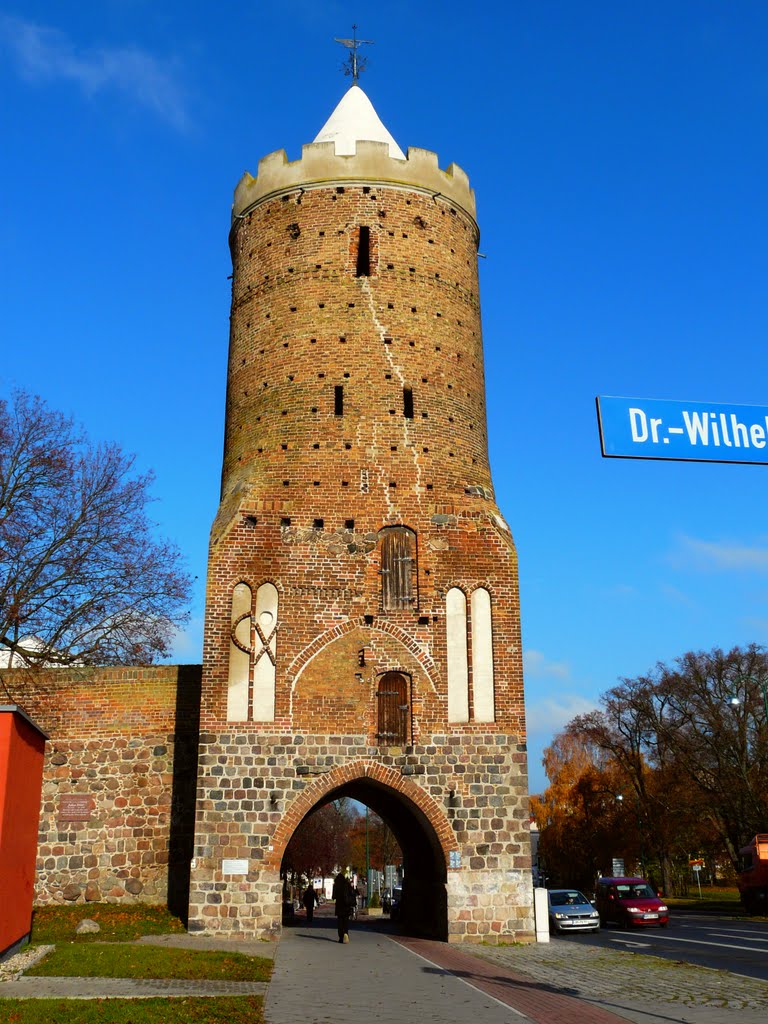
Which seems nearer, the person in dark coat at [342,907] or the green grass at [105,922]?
the green grass at [105,922]

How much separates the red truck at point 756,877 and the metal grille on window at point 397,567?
1652cm

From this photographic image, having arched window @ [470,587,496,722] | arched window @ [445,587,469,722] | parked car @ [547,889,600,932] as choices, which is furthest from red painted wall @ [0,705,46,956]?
parked car @ [547,889,600,932]

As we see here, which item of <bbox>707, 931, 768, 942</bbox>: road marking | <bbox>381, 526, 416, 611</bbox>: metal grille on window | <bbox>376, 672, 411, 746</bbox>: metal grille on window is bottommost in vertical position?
<bbox>707, 931, 768, 942</bbox>: road marking

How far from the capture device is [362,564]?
18812mm

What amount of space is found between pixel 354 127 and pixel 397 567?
11.6 metres

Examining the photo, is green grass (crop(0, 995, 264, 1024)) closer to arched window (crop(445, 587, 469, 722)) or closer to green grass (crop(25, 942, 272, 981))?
green grass (crop(25, 942, 272, 981))

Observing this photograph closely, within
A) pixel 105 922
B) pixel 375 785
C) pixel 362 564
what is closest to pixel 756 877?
pixel 375 785

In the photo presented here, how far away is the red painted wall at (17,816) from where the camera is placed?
12.2 m

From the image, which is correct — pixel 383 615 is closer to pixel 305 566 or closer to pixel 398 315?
pixel 305 566

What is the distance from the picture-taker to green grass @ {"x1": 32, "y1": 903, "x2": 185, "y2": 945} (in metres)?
15.5

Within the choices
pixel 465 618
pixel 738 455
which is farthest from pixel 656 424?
pixel 465 618

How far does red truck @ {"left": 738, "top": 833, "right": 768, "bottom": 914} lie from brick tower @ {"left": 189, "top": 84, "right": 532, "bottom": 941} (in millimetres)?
12558

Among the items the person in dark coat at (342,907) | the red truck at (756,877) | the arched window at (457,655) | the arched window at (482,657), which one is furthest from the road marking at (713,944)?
the red truck at (756,877)

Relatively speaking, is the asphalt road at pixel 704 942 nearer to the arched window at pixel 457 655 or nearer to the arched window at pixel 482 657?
the arched window at pixel 482 657
